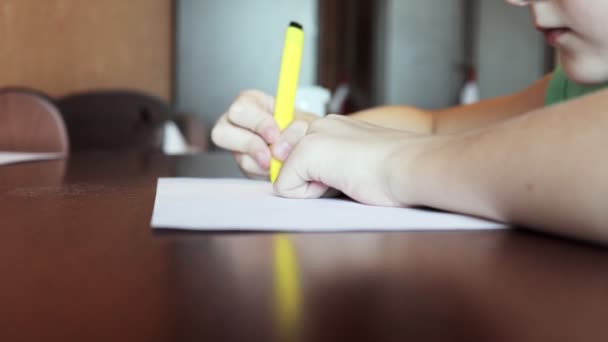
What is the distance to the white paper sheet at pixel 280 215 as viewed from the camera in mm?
372

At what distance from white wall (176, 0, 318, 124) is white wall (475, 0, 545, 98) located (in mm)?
875

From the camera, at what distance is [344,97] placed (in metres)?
3.75

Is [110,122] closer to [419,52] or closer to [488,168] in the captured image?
[419,52]

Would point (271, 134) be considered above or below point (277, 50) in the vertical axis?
above

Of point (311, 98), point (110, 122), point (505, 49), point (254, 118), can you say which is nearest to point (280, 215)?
point (254, 118)

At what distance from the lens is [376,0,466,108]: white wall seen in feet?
11.6

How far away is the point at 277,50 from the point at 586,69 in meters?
2.75

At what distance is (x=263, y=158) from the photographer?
0.68 meters

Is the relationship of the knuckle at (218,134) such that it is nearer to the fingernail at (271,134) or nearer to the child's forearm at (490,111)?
the fingernail at (271,134)

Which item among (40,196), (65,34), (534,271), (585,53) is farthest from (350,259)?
(65,34)

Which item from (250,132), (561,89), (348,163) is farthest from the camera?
(561,89)

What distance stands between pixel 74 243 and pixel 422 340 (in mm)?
191

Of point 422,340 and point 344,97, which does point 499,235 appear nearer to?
point 422,340

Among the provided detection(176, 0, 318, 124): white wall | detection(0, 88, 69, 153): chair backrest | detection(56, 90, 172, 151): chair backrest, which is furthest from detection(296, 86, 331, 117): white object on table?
detection(176, 0, 318, 124): white wall
